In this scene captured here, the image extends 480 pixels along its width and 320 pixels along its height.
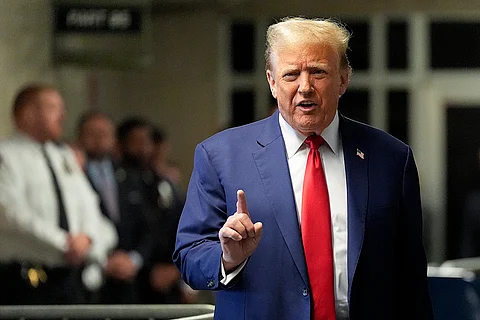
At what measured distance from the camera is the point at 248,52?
50.2 feet

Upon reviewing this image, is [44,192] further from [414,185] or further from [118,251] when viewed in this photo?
[414,185]

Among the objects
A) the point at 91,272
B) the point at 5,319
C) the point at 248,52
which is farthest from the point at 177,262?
the point at 248,52

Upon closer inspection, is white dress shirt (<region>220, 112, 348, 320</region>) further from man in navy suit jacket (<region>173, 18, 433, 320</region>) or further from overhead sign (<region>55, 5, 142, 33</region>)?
overhead sign (<region>55, 5, 142, 33</region>)

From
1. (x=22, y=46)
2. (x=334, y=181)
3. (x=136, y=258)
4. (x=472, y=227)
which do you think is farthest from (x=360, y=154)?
(x=472, y=227)

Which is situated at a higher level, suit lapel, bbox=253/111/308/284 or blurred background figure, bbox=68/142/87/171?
suit lapel, bbox=253/111/308/284

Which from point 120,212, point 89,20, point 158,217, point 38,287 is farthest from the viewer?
point 89,20

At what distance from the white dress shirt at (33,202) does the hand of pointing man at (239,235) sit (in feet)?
14.0

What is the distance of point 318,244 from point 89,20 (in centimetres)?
706

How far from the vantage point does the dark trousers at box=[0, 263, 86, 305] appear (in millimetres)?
7242

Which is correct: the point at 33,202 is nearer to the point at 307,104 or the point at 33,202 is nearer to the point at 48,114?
the point at 48,114

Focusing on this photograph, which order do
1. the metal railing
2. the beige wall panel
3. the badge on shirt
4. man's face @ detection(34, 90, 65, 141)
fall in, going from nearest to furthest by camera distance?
the metal railing → man's face @ detection(34, 90, 65, 141) → the badge on shirt → the beige wall panel

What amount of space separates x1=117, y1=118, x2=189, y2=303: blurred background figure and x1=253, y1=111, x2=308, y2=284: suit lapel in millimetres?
5186

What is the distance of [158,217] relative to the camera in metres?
8.75

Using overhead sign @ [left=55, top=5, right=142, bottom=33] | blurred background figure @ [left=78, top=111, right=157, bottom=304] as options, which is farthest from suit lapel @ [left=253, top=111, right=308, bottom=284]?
overhead sign @ [left=55, top=5, right=142, bottom=33]
